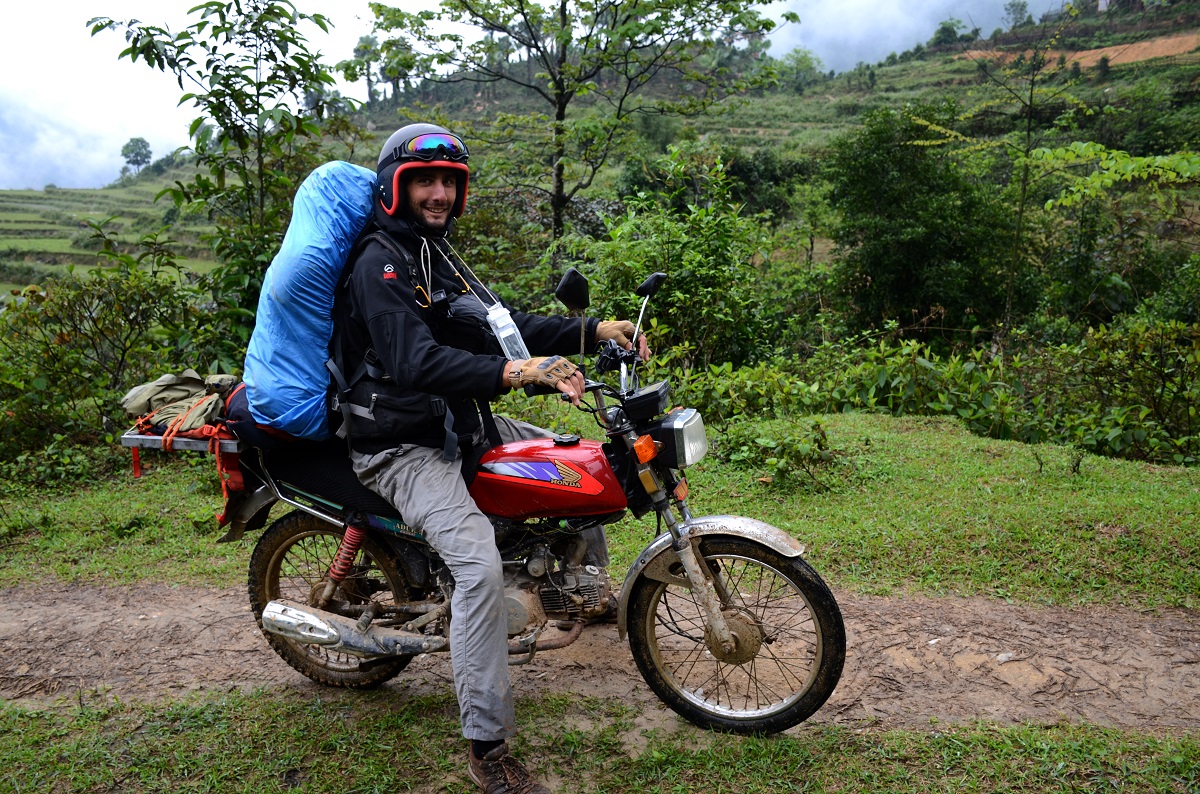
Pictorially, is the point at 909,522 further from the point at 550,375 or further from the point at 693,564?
the point at 550,375

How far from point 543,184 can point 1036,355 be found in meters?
7.41

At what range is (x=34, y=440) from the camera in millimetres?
7203

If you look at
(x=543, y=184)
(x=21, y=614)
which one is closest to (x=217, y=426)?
(x=21, y=614)

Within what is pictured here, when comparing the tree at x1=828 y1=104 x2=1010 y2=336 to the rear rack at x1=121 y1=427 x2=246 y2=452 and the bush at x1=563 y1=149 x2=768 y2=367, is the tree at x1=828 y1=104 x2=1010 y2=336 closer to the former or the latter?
the bush at x1=563 y1=149 x2=768 y2=367

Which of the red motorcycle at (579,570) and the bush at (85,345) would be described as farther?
the bush at (85,345)

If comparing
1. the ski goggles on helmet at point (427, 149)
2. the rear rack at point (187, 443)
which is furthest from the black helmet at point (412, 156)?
the rear rack at point (187, 443)

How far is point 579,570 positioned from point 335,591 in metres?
1.07

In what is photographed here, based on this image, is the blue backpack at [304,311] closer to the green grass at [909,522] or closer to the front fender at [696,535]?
the front fender at [696,535]

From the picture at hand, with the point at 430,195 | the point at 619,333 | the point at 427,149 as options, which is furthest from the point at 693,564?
the point at 427,149

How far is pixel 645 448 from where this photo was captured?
2.96 meters

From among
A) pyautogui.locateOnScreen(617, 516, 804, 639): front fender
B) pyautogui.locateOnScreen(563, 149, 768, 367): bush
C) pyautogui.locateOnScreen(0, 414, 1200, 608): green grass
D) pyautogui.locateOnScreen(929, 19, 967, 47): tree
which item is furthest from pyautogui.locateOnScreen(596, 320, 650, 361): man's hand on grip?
pyautogui.locateOnScreen(929, 19, 967, 47): tree

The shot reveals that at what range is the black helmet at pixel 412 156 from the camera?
299 cm

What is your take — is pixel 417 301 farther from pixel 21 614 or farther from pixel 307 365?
pixel 21 614

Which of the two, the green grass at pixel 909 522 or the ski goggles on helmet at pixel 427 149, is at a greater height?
the ski goggles on helmet at pixel 427 149
